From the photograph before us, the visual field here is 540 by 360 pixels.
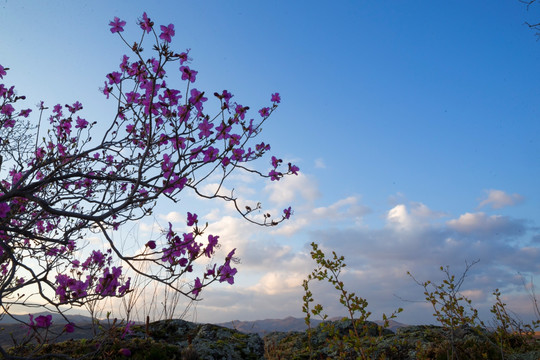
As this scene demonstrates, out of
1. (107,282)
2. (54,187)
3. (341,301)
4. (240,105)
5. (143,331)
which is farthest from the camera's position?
(54,187)

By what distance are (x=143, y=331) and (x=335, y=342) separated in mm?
2930

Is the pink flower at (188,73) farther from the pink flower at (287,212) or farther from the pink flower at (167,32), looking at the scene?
the pink flower at (287,212)

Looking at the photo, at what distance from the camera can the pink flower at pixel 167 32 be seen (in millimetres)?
4137

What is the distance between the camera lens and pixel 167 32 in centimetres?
415

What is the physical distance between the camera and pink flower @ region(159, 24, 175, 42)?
414cm

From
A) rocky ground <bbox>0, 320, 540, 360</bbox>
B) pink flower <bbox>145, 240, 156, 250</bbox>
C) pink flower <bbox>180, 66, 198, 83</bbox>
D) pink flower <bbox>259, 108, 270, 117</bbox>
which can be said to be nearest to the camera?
pink flower <bbox>145, 240, 156, 250</bbox>

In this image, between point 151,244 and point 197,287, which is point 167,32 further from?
point 197,287

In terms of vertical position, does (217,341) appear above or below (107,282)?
below

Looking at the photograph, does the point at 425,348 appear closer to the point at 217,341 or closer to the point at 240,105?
the point at 217,341

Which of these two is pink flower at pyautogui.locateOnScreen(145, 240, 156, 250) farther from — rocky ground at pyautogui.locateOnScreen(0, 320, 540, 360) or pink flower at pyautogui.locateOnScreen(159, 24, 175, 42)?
pink flower at pyautogui.locateOnScreen(159, 24, 175, 42)

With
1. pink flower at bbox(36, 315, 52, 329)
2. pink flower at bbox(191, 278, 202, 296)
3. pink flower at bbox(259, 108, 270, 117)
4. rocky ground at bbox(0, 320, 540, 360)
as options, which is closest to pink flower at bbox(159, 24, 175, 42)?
pink flower at bbox(259, 108, 270, 117)

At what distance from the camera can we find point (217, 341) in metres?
4.95

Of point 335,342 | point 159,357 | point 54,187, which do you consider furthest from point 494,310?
point 54,187

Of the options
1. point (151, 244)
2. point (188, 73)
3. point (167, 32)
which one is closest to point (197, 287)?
point (151, 244)
